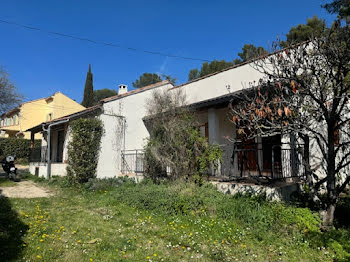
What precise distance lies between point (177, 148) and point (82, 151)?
190 inches

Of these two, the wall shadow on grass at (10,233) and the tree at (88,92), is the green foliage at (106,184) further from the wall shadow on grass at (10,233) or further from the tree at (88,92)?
the tree at (88,92)

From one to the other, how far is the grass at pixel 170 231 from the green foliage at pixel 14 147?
18910 millimetres

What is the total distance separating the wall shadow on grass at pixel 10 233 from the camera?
3551mm

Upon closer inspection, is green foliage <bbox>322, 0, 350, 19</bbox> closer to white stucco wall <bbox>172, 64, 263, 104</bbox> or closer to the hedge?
white stucco wall <bbox>172, 64, 263, 104</bbox>

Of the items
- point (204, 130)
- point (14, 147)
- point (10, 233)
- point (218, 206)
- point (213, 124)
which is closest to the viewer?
point (10, 233)

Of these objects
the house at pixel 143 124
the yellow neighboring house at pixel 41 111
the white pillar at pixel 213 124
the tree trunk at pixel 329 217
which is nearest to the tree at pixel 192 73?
the house at pixel 143 124

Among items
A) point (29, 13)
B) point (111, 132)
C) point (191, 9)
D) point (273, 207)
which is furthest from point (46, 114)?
point (273, 207)

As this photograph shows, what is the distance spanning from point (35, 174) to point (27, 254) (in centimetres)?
1214

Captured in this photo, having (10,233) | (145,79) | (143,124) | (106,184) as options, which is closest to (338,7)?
(143,124)

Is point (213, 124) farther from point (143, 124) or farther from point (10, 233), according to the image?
point (10, 233)

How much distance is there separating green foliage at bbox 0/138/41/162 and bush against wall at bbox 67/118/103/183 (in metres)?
16.4

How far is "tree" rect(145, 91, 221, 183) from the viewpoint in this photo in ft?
23.6

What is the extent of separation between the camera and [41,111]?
29.6 m

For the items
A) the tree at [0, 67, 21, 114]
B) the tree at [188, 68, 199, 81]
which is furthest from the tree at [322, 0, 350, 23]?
the tree at [0, 67, 21, 114]
